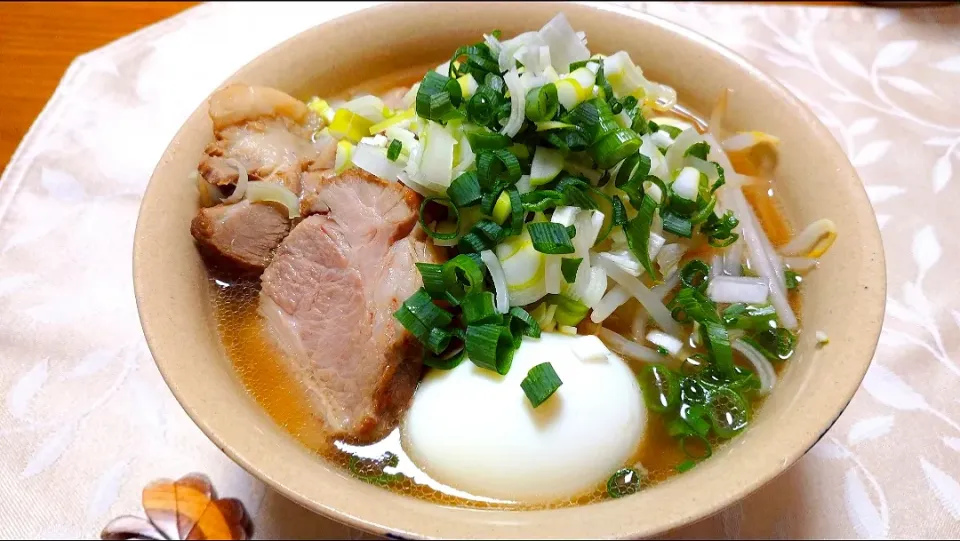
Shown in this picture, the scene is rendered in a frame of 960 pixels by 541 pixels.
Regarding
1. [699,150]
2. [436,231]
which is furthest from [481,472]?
[699,150]

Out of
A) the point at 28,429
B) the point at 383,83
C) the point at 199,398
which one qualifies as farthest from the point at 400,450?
the point at 383,83

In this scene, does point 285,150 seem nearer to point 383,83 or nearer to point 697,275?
point 383,83

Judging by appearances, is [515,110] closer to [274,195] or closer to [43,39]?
[274,195]

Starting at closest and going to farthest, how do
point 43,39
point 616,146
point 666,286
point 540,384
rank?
point 540,384
point 616,146
point 666,286
point 43,39

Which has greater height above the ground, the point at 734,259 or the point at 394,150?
the point at 394,150

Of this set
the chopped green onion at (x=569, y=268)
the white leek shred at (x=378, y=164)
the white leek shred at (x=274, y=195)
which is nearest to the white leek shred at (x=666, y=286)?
the chopped green onion at (x=569, y=268)

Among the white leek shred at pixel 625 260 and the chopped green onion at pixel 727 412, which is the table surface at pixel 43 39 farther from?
the chopped green onion at pixel 727 412

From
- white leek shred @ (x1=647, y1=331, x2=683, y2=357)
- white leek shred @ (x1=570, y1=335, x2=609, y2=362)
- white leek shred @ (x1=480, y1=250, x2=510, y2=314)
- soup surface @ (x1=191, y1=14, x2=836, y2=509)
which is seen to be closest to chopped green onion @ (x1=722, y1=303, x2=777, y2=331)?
soup surface @ (x1=191, y1=14, x2=836, y2=509)
